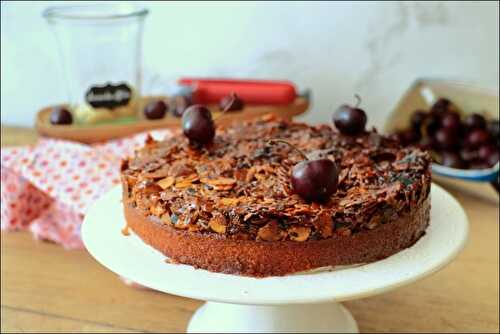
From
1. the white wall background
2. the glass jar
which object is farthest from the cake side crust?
the white wall background

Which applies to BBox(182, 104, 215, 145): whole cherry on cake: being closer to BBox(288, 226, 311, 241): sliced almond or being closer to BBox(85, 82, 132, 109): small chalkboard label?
BBox(288, 226, 311, 241): sliced almond

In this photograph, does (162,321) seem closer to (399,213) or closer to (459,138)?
(399,213)

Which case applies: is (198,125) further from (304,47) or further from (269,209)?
(304,47)

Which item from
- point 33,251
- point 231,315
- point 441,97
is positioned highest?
point 441,97

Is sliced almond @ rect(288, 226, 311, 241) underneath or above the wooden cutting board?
above

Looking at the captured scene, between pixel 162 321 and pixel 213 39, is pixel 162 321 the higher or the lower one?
the lower one

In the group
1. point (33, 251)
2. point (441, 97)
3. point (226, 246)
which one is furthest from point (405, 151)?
point (33, 251)

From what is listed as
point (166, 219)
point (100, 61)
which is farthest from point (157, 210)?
point (100, 61)

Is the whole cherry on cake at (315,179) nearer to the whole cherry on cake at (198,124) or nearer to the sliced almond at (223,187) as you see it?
the sliced almond at (223,187)
